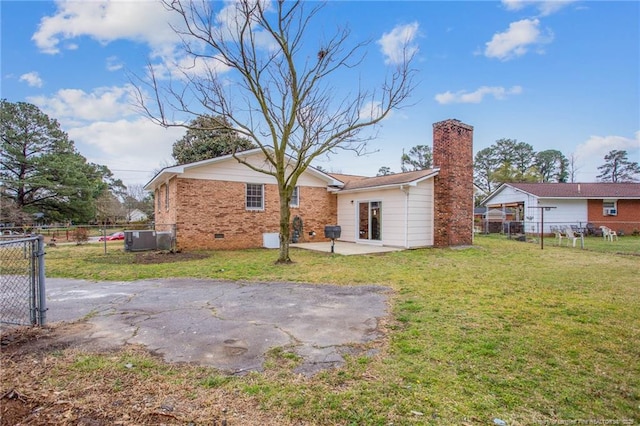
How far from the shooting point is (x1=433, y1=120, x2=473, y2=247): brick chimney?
43.3 ft

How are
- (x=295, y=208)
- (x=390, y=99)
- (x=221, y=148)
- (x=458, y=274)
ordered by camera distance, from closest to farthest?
(x=458, y=274)
(x=390, y=99)
(x=295, y=208)
(x=221, y=148)

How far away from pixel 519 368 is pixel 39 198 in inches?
1318

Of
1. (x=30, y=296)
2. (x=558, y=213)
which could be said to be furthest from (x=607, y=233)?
(x=30, y=296)

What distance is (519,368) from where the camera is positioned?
294 cm

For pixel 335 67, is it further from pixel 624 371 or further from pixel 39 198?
pixel 39 198

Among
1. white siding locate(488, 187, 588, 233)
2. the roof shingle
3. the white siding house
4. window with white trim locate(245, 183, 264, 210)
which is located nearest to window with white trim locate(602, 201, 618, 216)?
the roof shingle

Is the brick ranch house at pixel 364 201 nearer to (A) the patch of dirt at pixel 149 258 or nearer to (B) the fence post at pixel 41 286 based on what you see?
(A) the patch of dirt at pixel 149 258

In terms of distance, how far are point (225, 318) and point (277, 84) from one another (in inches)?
322

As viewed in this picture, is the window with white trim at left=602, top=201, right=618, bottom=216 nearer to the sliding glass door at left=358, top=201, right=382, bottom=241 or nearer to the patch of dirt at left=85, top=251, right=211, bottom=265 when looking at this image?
the sliding glass door at left=358, top=201, right=382, bottom=241

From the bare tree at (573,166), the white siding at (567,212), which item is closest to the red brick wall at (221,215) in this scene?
the white siding at (567,212)

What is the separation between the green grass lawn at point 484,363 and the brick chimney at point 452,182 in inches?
245

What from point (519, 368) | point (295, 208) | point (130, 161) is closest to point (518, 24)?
point (295, 208)

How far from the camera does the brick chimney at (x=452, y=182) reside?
13.2m

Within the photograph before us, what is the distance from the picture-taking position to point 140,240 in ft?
42.0
